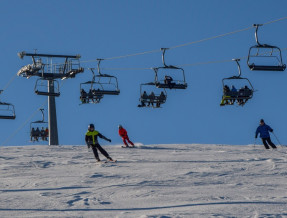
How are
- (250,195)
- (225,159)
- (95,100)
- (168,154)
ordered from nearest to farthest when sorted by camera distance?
(250,195), (225,159), (168,154), (95,100)

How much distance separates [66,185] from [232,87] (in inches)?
529

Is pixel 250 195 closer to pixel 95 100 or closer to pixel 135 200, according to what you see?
pixel 135 200

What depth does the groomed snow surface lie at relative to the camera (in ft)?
33.8

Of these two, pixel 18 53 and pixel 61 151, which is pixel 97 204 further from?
pixel 18 53

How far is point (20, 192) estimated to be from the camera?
1242cm

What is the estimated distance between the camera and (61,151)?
23484 mm

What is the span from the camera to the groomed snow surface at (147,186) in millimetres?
10297

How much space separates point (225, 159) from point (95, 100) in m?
14.3

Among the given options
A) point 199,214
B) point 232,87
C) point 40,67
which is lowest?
point 199,214

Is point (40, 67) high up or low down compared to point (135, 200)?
up

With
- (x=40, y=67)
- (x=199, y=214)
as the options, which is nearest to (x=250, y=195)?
(x=199, y=214)

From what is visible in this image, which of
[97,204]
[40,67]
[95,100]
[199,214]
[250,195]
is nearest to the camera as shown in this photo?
[199,214]

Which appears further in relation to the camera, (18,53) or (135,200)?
(18,53)

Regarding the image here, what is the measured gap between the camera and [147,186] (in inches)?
512
